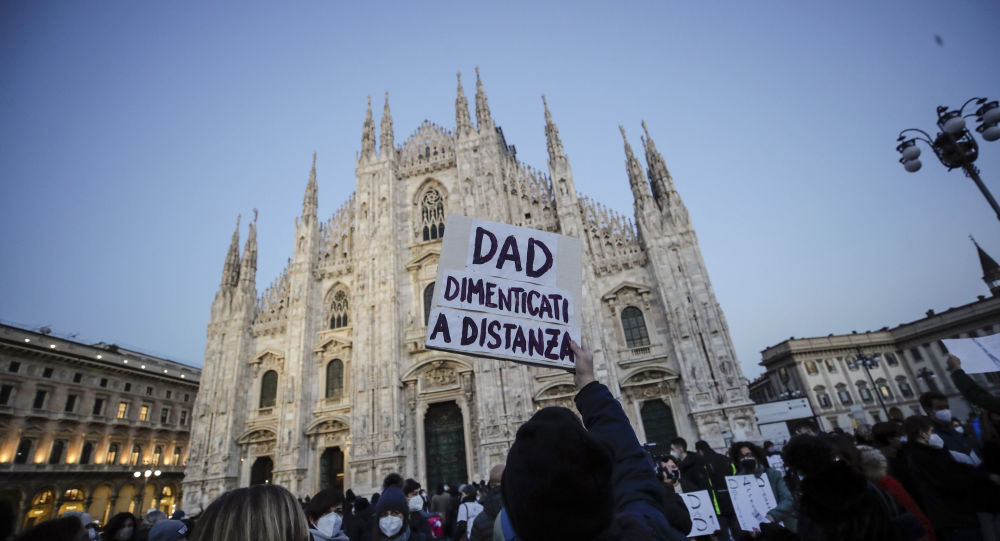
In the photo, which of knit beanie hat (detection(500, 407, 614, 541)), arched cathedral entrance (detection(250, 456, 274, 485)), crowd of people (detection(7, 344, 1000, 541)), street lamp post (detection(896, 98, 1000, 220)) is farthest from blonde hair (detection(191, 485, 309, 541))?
arched cathedral entrance (detection(250, 456, 274, 485))

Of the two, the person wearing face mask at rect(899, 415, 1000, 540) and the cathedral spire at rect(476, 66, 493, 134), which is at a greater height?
the cathedral spire at rect(476, 66, 493, 134)

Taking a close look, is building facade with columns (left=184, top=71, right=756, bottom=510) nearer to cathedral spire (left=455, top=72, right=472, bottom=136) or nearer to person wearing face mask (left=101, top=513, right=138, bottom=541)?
cathedral spire (left=455, top=72, right=472, bottom=136)

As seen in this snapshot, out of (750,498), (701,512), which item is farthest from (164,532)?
(750,498)

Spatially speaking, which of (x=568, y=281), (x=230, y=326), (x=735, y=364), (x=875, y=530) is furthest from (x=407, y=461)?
(x=875, y=530)

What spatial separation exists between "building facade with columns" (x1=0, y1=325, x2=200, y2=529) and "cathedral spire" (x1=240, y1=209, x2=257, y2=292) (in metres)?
14.6

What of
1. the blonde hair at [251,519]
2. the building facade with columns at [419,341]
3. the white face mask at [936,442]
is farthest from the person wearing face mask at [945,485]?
the building facade with columns at [419,341]

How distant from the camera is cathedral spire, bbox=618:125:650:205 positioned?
66.2 feet

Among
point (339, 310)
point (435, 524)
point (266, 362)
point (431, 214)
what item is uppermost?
point (431, 214)

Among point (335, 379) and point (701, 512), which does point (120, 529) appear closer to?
point (701, 512)

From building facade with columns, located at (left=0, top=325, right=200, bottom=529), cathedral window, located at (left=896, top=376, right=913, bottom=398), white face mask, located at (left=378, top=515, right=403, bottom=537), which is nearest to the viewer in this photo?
white face mask, located at (left=378, top=515, right=403, bottom=537)

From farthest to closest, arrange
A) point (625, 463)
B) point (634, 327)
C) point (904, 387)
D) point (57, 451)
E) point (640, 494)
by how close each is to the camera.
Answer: point (904, 387) < point (57, 451) < point (634, 327) < point (625, 463) < point (640, 494)

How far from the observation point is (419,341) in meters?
20.1

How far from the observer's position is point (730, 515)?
A: 618 cm

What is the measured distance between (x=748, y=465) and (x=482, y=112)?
2215 cm
